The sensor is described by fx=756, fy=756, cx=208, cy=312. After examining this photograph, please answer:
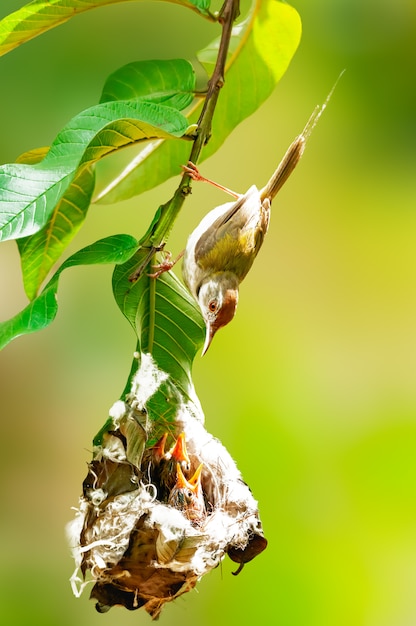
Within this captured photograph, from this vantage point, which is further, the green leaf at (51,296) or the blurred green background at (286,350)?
the blurred green background at (286,350)

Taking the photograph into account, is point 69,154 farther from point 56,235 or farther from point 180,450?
point 180,450

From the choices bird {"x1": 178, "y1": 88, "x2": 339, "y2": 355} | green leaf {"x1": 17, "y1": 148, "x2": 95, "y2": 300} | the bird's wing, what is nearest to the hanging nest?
green leaf {"x1": 17, "y1": 148, "x2": 95, "y2": 300}

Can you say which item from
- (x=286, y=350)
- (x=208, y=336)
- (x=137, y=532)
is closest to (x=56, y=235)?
(x=208, y=336)

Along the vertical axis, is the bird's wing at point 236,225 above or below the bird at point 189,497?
above

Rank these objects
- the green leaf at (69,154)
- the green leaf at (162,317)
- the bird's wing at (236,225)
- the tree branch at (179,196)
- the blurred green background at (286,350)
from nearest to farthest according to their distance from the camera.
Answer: the green leaf at (69,154) → the tree branch at (179,196) → the green leaf at (162,317) → the bird's wing at (236,225) → the blurred green background at (286,350)

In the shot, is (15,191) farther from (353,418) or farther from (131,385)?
(353,418)

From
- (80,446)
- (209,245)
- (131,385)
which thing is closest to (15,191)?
(131,385)

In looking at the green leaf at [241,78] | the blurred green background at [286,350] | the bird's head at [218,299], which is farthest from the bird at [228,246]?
the blurred green background at [286,350]

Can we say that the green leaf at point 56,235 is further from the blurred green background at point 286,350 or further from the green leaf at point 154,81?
the blurred green background at point 286,350
